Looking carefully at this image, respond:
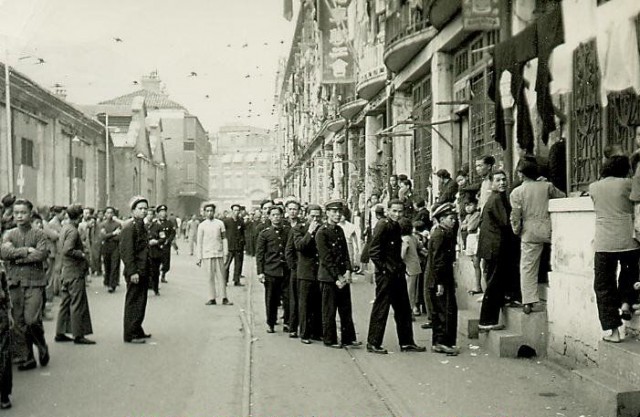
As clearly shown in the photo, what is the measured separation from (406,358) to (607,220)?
3.21 metres

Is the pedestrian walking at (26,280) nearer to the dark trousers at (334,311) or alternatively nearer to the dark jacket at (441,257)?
the dark trousers at (334,311)

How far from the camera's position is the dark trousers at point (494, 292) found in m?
9.84

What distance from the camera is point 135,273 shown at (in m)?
10.8

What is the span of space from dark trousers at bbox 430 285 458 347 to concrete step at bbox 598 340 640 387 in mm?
2581

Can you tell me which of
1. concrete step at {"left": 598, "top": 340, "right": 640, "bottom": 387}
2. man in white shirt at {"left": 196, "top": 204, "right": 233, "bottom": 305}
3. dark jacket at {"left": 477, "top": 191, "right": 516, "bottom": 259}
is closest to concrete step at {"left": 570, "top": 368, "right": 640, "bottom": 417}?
concrete step at {"left": 598, "top": 340, "right": 640, "bottom": 387}

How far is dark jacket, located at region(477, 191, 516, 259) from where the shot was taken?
986cm

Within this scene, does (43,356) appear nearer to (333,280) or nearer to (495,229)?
(333,280)

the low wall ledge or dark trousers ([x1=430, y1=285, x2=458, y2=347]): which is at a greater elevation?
the low wall ledge

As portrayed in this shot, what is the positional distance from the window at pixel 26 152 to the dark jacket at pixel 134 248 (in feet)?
62.1

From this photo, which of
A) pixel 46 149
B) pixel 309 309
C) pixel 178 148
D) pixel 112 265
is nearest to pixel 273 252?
pixel 309 309

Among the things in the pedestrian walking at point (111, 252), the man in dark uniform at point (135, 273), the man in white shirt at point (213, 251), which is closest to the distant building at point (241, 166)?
the pedestrian walking at point (111, 252)

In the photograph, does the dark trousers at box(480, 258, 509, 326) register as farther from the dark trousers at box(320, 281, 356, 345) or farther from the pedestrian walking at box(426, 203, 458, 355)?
the dark trousers at box(320, 281, 356, 345)

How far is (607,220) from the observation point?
7316mm

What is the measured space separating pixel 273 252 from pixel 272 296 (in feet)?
2.23
